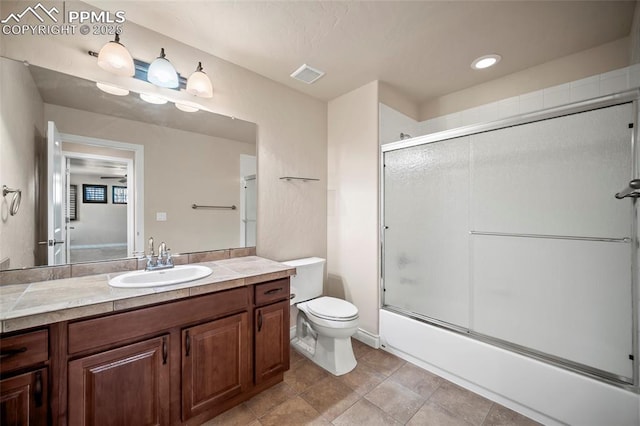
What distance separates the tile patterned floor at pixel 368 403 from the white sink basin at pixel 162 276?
853 mm

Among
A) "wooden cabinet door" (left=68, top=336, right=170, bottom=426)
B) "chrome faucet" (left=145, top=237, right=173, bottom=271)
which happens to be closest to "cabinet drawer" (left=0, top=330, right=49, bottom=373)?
"wooden cabinet door" (left=68, top=336, right=170, bottom=426)

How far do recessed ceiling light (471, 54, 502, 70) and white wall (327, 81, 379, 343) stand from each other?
81 centimetres

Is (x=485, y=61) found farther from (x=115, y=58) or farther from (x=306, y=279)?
(x=115, y=58)

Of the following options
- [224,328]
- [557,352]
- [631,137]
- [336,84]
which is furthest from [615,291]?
[336,84]

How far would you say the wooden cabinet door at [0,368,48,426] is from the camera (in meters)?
0.92

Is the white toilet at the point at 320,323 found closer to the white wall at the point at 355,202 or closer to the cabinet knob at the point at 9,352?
the white wall at the point at 355,202

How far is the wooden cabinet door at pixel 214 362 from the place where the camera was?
1.35 meters

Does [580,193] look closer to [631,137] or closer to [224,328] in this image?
[631,137]

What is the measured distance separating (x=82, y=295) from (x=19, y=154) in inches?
33.9

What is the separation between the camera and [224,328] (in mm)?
1466

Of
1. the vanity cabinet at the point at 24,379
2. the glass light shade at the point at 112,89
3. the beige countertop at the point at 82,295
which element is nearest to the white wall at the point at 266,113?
the glass light shade at the point at 112,89

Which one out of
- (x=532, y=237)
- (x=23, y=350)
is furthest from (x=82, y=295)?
(x=532, y=237)

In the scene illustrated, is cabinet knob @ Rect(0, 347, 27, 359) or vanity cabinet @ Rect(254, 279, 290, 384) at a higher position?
cabinet knob @ Rect(0, 347, 27, 359)

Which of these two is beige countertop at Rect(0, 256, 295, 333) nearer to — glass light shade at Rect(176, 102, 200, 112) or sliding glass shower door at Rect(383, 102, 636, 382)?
glass light shade at Rect(176, 102, 200, 112)
